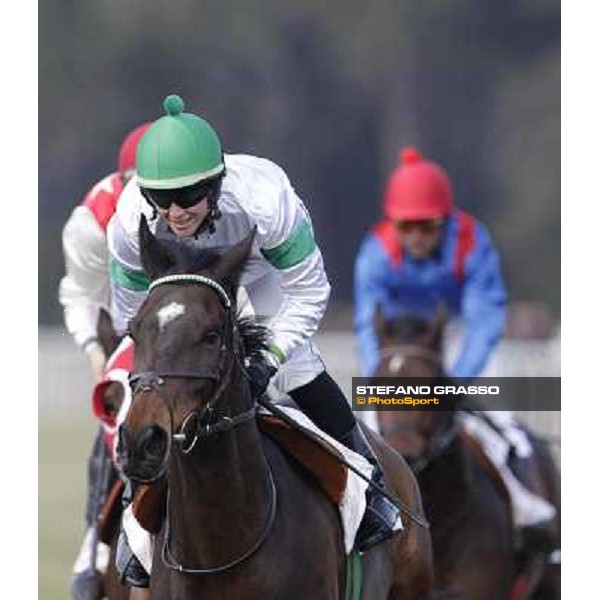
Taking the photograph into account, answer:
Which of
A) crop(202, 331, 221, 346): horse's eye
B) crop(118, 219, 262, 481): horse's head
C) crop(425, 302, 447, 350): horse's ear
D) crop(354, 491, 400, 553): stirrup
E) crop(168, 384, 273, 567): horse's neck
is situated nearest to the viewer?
crop(118, 219, 262, 481): horse's head

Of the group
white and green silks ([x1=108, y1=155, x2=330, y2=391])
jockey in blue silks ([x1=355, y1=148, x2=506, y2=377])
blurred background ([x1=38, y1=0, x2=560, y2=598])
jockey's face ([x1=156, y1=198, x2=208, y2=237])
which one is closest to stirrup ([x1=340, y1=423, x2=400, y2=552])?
white and green silks ([x1=108, y1=155, x2=330, y2=391])

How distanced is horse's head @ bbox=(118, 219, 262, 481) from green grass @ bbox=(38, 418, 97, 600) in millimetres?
4248

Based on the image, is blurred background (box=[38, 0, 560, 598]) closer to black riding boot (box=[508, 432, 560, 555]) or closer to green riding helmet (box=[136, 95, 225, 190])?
black riding boot (box=[508, 432, 560, 555])

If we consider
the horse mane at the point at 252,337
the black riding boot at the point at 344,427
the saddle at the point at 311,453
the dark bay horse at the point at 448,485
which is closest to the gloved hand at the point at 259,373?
the horse mane at the point at 252,337

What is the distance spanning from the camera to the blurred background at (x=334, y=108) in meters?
19.5

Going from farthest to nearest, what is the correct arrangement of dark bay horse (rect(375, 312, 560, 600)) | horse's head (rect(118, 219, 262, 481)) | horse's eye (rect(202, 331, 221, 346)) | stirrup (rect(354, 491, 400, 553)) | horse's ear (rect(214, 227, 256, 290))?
dark bay horse (rect(375, 312, 560, 600)) → stirrup (rect(354, 491, 400, 553)) → horse's ear (rect(214, 227, 256, 290)) → horse's eye (rect(202, 331, 221, 346)) → horse's head (rect(118, 219, 262, 481))

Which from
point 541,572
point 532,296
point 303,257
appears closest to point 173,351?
point 303,257

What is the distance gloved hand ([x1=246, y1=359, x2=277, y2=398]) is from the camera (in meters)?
4.13

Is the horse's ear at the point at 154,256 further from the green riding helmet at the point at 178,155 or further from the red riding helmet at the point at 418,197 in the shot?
the red riding helmet at the point at 418,197

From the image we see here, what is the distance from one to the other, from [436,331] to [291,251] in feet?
9.25

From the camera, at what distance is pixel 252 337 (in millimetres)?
4137

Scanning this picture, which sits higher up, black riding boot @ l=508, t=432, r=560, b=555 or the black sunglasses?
the black sunglasses
